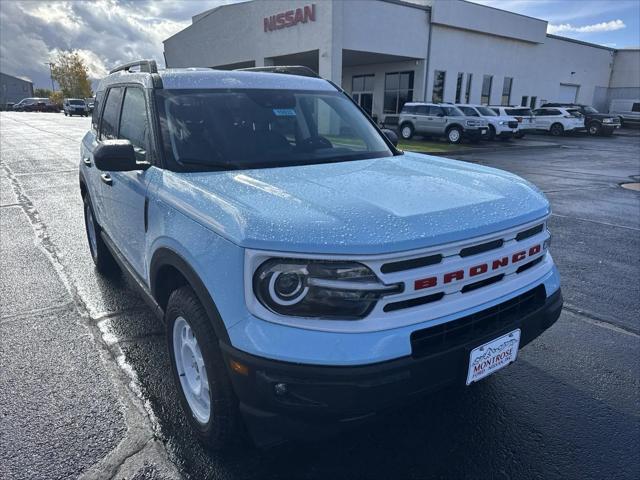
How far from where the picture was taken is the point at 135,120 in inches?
129

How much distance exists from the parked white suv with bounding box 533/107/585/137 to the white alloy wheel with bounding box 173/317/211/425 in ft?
110

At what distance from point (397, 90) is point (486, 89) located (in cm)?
768

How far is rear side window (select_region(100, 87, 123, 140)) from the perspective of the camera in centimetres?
379

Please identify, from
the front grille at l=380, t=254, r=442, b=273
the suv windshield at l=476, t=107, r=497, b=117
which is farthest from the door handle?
the suv windshield at l=476, t=107, r=497, b=117

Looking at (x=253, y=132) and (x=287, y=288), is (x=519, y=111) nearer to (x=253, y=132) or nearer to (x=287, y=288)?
(x=253, y=132)

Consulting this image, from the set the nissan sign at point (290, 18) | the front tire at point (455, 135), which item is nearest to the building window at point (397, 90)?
the front tire at point (455, 135)

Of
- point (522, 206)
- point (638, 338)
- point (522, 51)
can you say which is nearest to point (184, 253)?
point (522, 206)

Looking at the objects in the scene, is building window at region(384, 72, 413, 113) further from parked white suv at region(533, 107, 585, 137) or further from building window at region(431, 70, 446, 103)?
parked white suv at region(533, 107, 585, 137)

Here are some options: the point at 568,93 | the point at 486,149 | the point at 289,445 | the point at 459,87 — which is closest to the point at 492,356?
the point at 289,445

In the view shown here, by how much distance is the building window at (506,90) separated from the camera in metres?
36.3

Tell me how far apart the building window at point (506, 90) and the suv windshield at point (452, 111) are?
15.6 meters

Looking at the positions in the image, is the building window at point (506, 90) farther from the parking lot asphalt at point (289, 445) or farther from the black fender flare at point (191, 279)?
the black fender flare at point (191, 279)

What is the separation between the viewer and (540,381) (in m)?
3.14

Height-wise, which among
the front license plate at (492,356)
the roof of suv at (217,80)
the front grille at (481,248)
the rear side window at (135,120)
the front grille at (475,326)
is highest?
the roof of suv at (217,80)
